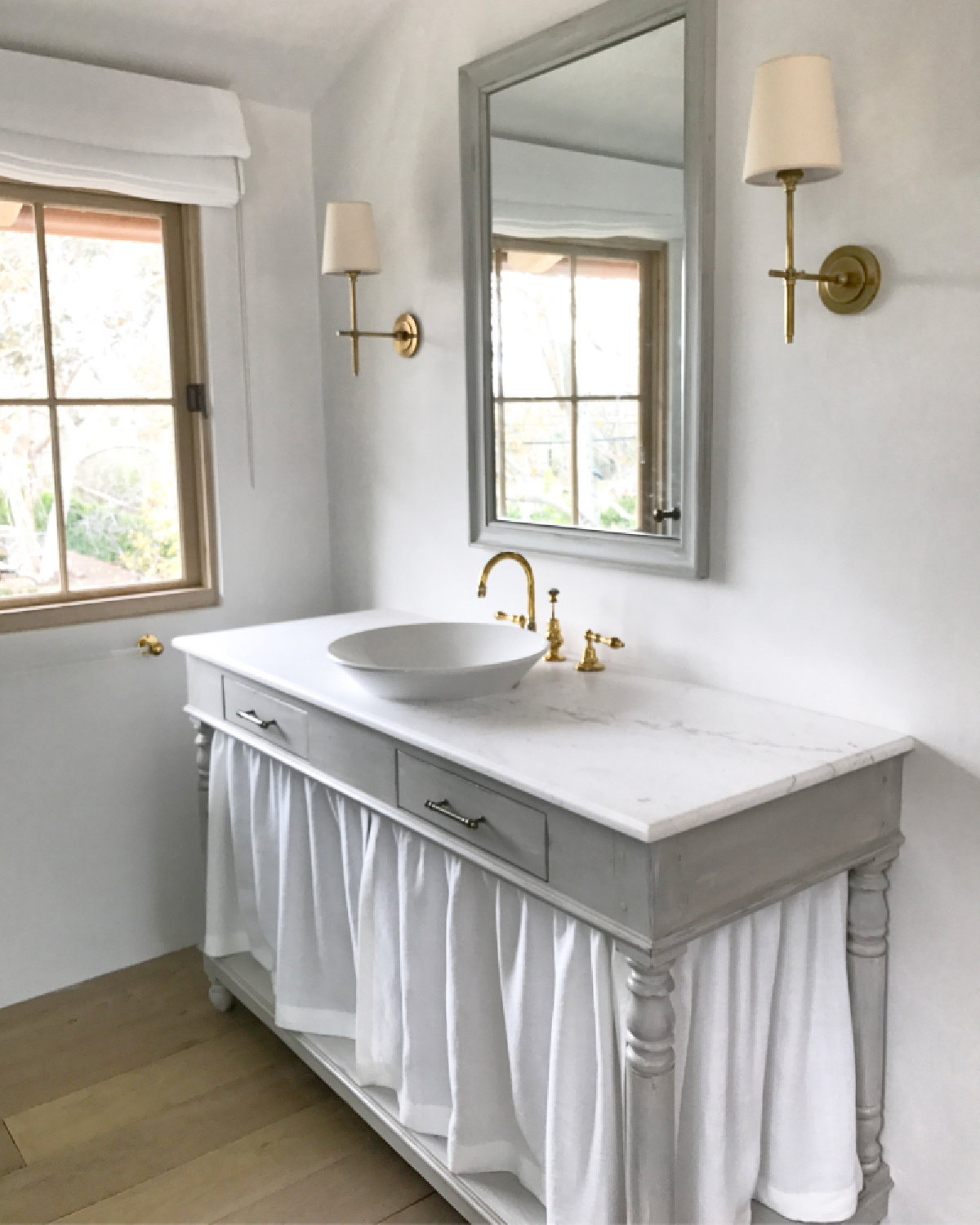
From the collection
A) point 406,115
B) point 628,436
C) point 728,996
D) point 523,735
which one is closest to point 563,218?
point 628,436

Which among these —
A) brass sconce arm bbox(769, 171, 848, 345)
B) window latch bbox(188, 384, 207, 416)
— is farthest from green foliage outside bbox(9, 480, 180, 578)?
brass sconce arm bbox(769, 171, 848, 345)

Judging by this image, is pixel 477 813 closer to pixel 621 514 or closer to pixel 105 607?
pixel 621 514

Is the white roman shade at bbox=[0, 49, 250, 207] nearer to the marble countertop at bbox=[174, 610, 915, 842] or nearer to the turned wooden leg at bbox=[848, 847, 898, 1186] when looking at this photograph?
the marble countertop at bbox=[174, 610, 915, 842]

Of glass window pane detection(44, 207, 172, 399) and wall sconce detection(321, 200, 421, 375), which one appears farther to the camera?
glass window pane detection(44, 207, 172, 399)

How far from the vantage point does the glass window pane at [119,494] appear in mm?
2541

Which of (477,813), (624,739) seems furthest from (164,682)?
(624,739)

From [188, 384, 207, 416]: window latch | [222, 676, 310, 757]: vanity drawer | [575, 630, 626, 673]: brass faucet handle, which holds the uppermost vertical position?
[188, 384, 207, 416]: window latch

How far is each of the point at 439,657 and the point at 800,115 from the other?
1.12 metres

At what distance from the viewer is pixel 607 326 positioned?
6.54 ft

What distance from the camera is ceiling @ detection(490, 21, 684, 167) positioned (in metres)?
1.82

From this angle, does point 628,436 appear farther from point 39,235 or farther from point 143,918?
point 143,918

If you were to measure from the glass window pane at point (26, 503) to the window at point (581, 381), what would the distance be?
1040 mm

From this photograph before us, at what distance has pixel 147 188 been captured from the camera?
8.07 ft

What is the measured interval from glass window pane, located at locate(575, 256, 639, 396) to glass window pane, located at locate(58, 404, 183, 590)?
1126 mm
